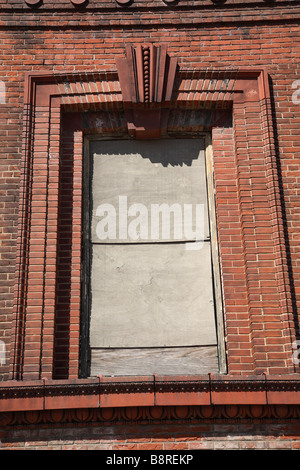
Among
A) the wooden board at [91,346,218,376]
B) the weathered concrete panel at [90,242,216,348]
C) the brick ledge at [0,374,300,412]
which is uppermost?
the weathered concrete panel at [90,242,216,348]

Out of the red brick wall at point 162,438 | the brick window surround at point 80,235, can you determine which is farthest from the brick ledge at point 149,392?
the red brick wall at point 162,438

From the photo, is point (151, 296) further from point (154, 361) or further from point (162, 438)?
point (162, 438)

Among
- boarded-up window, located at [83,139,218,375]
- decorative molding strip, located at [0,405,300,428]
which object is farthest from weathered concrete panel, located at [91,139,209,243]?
decorative molding strip, located at [0,405,300,428]

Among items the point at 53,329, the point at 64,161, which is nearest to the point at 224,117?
the point at 64,161

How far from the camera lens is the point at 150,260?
5.80 metres

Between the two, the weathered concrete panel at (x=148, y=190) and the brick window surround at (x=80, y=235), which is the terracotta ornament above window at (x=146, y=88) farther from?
the weathered concrete panel at (x=148, y=190)

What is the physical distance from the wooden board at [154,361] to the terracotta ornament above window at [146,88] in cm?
244

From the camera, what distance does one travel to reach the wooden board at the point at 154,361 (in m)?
5.39

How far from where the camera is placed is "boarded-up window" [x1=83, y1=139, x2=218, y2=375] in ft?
17.9

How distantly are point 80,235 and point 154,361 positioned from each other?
5.01ft

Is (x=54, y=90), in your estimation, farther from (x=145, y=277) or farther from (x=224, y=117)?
(x=145, y=277)

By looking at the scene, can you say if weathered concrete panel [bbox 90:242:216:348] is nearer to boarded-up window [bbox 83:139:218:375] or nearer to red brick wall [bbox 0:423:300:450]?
boarded-up window [bbox 83:139:218:375]
